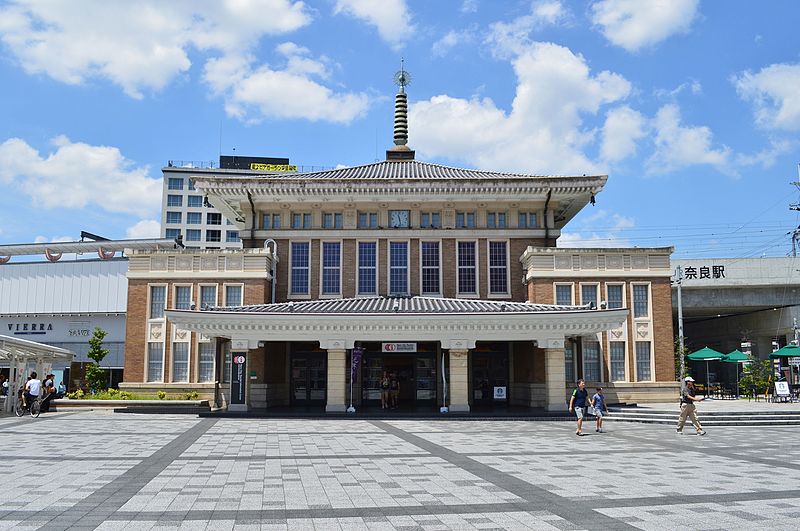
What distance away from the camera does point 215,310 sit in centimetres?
2764

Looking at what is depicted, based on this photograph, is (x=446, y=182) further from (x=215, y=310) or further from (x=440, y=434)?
(x=440, y=434)

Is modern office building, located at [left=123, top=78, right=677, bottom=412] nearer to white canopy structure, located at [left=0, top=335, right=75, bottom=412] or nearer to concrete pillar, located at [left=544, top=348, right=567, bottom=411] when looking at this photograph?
concrete pillar, located at [left=544, top=348, right=567, bottom=411]

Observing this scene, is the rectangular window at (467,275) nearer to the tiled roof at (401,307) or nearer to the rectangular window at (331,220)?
the tiled roof at (401,307)

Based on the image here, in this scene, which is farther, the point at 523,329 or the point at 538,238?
the point at 538,238

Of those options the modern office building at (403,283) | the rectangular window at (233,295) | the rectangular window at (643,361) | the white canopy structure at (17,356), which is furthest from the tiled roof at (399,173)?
the white canopy structure at (17,356)

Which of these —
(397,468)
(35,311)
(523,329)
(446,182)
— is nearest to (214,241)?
(35,311)

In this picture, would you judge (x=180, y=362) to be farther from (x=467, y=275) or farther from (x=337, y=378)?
(x=467, y=275)

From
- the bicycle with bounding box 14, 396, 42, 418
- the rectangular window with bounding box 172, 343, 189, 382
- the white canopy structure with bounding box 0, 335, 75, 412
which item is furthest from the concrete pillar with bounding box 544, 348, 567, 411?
the white canopy structure with bounding box 0, 335, 75, 412

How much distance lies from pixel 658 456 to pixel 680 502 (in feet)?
18.4

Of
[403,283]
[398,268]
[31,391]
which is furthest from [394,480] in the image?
[398,268]

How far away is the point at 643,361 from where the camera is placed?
105 ft

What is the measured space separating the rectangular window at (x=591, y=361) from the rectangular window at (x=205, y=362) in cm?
1730

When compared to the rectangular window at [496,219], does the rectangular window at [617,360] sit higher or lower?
lower

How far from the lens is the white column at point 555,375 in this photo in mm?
27531
